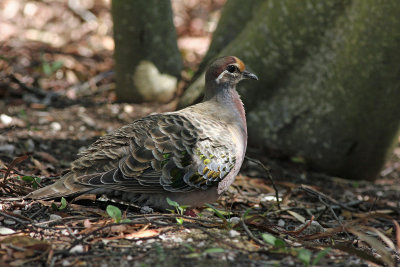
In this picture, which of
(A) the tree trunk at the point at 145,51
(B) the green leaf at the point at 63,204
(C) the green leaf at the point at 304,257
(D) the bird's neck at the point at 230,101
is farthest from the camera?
(A) the tree trunk at the point at 145,51

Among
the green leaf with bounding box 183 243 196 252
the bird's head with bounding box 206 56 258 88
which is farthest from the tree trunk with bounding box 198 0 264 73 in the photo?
the green leaf with bounding box 183 243 196 252

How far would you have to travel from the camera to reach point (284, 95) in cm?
610

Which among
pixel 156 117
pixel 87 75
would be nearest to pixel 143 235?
pixel 156 117

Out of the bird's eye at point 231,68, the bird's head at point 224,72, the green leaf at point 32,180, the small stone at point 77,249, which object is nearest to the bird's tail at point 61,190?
the green leaf at point 32,180

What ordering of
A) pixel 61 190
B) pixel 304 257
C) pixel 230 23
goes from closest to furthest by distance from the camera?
pixel 304 257
pixel 61 190
pixel 230 23

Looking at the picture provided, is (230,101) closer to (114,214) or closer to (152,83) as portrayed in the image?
(114,214)

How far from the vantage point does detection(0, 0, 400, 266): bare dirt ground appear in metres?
2.93

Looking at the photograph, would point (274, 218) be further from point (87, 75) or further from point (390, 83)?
point (87, 75)

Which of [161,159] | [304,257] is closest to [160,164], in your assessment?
[161,159]

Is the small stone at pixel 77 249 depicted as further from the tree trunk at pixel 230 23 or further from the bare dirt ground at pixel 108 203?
the tree trunk at pixel 230 23

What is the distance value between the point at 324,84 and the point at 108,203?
10.2 ft

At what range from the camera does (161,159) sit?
12.4 ft

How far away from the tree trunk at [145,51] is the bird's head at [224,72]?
87.2 inches

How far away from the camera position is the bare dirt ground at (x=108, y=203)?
2926mm
